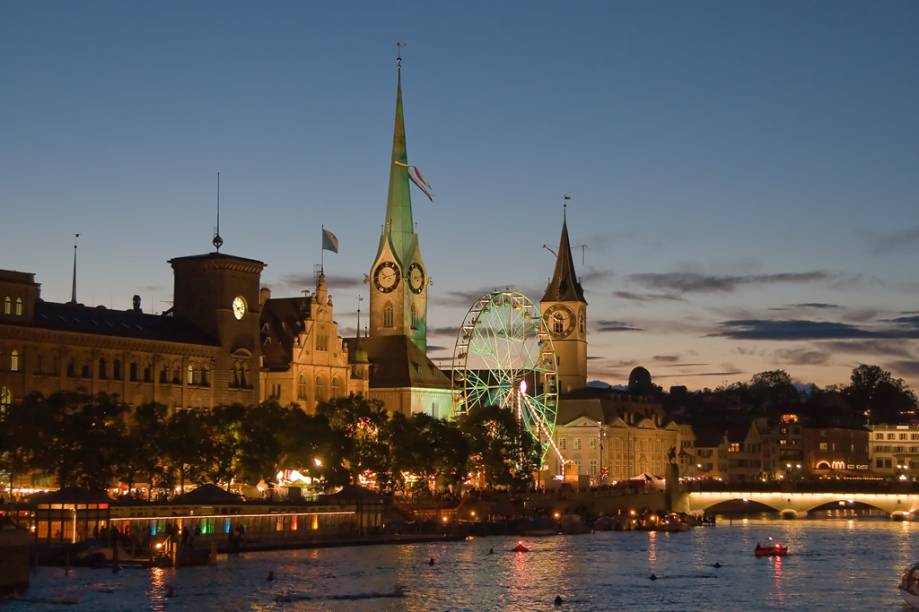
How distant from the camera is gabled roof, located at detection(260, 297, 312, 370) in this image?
543 ft

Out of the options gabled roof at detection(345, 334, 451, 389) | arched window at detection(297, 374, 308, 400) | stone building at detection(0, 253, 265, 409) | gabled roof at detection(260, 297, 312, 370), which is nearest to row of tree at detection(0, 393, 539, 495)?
stone building at detection(0, 253, 265, 409)

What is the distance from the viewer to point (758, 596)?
97.4 meters

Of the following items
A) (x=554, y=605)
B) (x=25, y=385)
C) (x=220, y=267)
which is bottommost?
(x=554, y=605)

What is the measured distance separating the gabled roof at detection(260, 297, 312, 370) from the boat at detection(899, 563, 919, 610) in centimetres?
8597

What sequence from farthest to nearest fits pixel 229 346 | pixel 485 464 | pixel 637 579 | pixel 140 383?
pixel 485 464, pixel 229 346, pixel 140 383, pixel 637 579

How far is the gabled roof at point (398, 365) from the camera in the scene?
186m

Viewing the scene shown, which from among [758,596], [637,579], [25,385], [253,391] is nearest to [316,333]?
[253,391]

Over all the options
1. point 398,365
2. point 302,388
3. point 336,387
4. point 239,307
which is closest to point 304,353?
point 302,388

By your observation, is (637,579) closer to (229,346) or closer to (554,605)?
(554,605)

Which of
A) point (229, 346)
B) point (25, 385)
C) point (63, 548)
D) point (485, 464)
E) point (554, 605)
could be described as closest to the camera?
point (554, 605)

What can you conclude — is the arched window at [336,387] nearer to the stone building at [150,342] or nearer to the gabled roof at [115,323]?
the stone building at [150,342]

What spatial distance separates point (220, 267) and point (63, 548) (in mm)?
58815

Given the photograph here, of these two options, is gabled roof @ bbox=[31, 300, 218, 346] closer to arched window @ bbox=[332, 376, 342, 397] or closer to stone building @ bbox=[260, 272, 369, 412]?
stone building @ bbox=[260, 272, 369, 412]

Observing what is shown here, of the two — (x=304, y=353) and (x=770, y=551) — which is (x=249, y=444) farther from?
(x=770, y=551)
